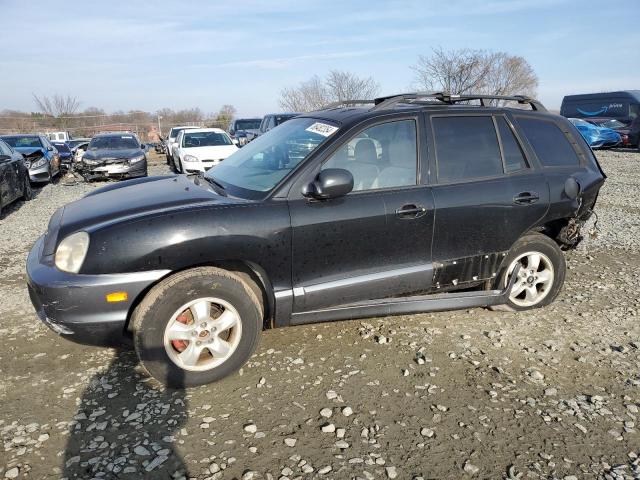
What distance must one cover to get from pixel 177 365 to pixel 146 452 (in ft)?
1.98

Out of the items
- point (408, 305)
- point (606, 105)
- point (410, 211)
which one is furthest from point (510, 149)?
point (606, 105)

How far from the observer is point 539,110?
4430 millimetres

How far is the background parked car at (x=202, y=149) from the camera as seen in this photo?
514 inches

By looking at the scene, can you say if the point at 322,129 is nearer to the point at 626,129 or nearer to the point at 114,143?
the point at 114,143

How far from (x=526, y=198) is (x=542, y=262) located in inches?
27.0

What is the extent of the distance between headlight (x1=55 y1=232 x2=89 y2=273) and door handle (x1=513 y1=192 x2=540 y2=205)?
3.20 m

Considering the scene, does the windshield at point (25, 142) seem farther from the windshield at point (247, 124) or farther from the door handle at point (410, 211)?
the door handle at point (410, 211)

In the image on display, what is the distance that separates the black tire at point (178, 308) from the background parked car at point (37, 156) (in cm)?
1178

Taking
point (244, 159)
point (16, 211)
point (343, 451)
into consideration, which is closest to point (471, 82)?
point (16, 211)

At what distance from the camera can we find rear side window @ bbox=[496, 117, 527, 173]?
13.0ft

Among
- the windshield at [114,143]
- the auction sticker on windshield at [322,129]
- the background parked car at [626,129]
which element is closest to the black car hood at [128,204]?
the auction sticker on windshield at [322,129]

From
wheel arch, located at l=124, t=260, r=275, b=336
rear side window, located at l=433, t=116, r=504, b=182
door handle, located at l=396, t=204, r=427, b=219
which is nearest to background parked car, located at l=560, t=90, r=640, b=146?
rear side window, located at l=433, t=116, r=504, b=182

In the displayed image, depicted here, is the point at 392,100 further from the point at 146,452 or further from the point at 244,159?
the point at 146,452

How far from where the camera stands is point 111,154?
1301cm
